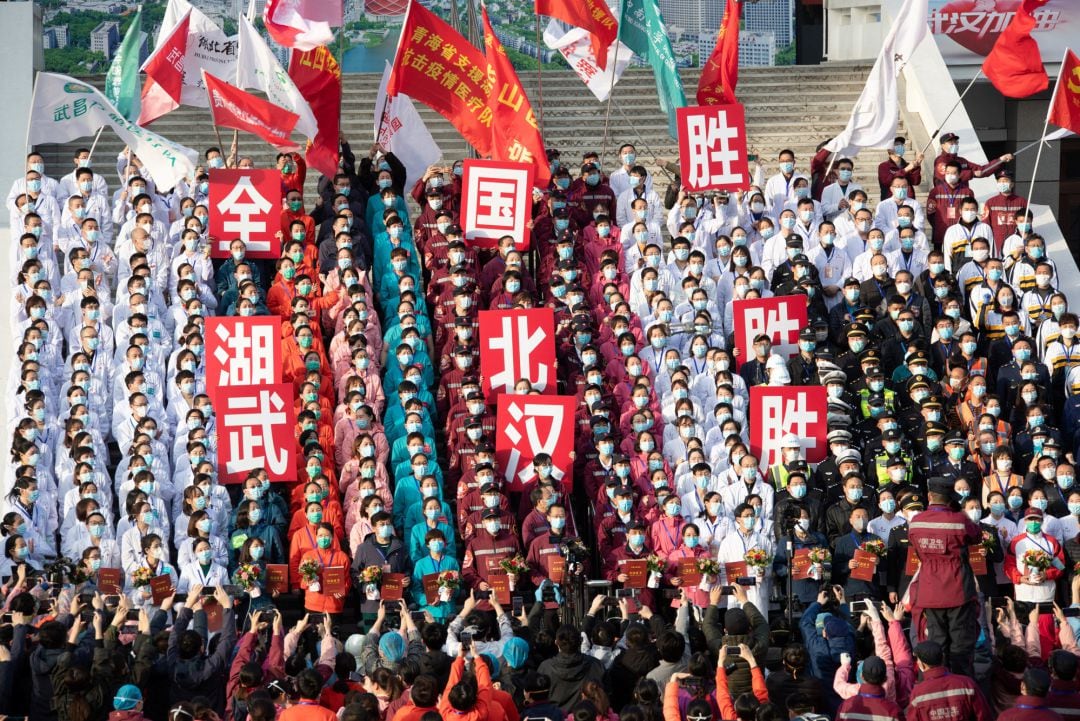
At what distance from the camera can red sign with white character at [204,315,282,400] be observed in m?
19.5

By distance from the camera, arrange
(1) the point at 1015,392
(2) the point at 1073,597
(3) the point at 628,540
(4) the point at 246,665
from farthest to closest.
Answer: (1) the point at 1015,392 < (3) the point at 628,540 < (2) the point at 1073,597 < (4) the point at 246,665

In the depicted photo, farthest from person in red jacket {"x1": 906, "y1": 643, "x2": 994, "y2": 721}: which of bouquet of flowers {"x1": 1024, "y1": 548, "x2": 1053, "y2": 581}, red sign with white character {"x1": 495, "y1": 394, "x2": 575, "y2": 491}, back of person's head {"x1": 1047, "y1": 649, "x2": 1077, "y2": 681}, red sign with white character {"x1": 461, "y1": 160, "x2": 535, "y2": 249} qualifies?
red sign with white character {"x1": 461, "y1": 160, "x2": 535, "y2": 249}

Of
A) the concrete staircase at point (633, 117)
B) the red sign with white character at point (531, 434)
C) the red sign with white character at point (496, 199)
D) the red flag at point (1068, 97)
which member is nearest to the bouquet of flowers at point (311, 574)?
the red sign with white character at point (531, 434)

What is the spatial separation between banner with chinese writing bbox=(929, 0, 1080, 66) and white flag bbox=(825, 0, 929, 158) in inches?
171

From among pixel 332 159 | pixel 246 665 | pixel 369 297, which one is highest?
pixel 332 159

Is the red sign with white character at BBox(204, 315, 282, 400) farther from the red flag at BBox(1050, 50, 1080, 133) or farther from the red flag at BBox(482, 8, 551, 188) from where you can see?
the red flag at BBox(1050, 50, 1080, 133)

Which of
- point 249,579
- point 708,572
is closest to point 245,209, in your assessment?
point 249,579

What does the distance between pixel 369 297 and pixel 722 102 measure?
4.89 m

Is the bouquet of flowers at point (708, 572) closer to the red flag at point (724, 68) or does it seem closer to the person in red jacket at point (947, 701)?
the person in red jacket at point (947, 701)

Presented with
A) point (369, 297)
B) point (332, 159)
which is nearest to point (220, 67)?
point (332, 159)

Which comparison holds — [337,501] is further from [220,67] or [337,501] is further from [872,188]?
[872,188]

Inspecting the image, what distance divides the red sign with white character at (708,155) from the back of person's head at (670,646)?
849cm

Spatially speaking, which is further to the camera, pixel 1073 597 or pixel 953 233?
pixel 953 233

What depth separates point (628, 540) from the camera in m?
18.3
